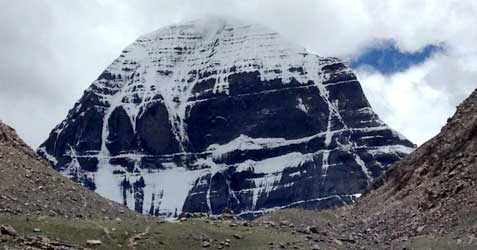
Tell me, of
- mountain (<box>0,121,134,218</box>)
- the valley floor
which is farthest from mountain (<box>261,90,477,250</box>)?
mountain (<box>0,121,134,218</box>)

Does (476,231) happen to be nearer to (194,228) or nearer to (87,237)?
(194,228)

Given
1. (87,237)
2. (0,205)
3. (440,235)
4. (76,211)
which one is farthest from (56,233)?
(440,235)

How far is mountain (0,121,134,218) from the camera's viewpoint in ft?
223

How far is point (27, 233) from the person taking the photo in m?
57.9

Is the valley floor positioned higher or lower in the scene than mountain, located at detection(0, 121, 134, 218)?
lower

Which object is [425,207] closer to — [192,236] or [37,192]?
[192,236]

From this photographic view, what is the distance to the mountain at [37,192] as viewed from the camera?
223 feet

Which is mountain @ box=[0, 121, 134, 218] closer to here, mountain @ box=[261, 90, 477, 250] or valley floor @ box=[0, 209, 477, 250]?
valley floor @ box=[0, 209, 477, 250]

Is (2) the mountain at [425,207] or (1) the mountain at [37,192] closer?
(1) the mountain at [37,192]

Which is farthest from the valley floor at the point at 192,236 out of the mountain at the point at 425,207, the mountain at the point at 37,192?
the mountain at the point at 37,192

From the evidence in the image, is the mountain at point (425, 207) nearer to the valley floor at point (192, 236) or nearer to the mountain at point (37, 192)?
the valley floor at point (192, 236)

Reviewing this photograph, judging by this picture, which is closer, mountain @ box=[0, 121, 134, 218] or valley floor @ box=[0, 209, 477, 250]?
valley floor @ box=[0, 209, 477, 250]

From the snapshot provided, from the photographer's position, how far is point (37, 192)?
71.3 m

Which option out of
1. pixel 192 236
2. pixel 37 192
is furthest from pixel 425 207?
pixel 37 192
